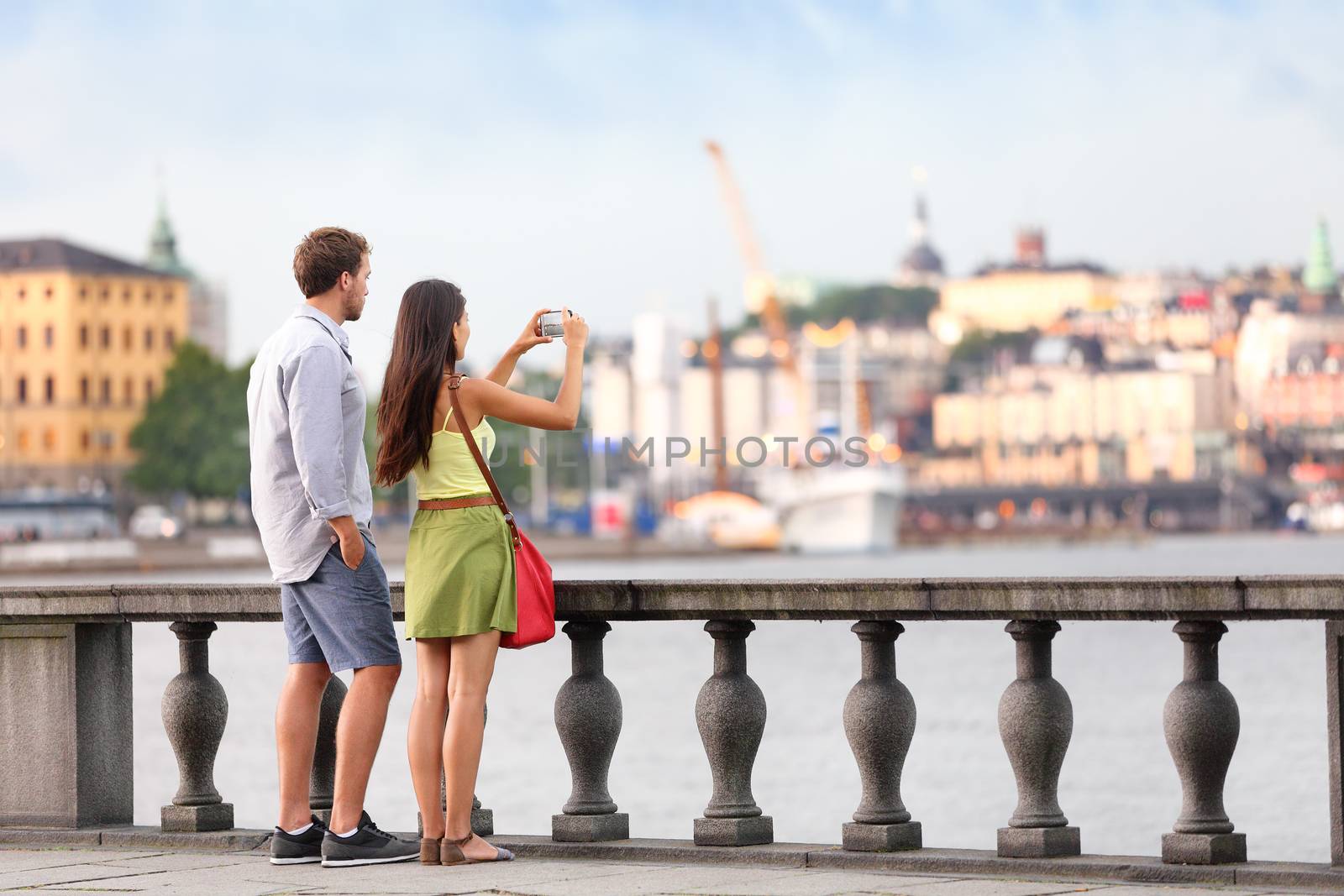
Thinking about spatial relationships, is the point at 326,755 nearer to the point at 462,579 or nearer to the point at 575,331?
the point at 462,579

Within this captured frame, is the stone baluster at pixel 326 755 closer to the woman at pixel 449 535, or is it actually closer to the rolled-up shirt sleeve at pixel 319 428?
the woman at pixel 449 535

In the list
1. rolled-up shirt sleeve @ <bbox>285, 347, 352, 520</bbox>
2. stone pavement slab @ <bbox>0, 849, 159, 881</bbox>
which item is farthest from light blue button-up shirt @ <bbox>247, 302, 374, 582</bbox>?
stone pavement slab @ <bbox>0, 849, 159, 881</bbox>

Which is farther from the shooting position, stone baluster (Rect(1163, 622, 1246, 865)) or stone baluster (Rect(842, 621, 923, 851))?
stone baluster (Rect(842, 621, 923, 851))

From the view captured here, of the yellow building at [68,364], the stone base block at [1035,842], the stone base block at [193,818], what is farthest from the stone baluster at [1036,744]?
the yellow building at [68,364]

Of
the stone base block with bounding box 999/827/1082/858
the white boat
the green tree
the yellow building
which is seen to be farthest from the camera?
the white boat

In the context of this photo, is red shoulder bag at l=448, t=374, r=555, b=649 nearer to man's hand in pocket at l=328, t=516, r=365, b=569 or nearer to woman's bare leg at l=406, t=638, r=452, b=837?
woman's bare leg at l=406, t=638, r=452, b=837

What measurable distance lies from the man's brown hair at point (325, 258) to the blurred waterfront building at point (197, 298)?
165597mm

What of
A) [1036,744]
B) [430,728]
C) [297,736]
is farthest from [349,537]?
[1036,744]

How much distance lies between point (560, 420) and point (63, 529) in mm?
96307

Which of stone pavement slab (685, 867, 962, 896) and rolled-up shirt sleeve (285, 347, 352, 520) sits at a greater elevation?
rolled-up shirt sleeve (285, 347, 352, 520)

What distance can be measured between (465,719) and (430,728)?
11cm

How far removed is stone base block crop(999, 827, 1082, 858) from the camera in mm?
6254

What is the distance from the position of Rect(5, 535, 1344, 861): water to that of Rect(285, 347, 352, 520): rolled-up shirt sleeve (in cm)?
448

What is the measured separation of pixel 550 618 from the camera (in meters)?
6.64
